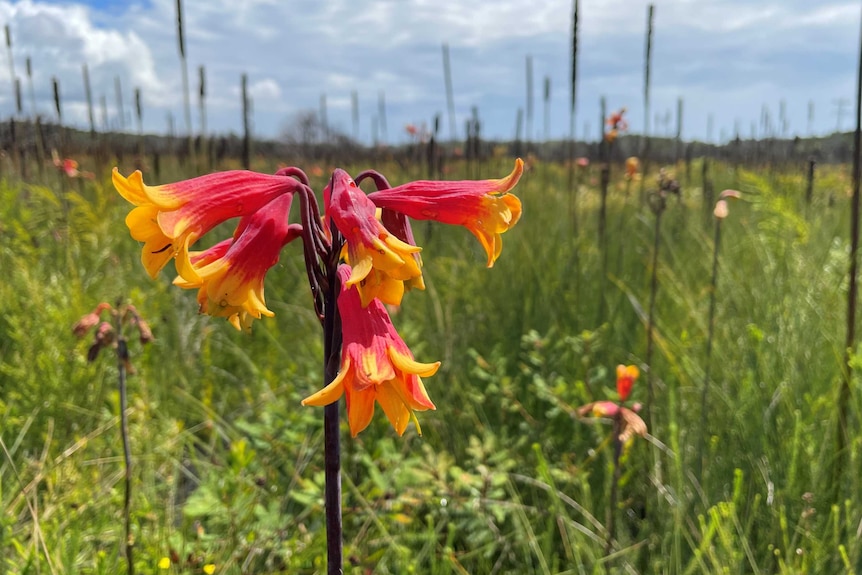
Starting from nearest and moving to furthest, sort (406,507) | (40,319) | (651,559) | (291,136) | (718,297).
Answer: (651,559), (406,507), (40,319), (718,297), (291,136)

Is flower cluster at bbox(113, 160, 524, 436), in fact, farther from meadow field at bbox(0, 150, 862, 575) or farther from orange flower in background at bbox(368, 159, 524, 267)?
meadow field at bbox(0, 150, 862, 575)

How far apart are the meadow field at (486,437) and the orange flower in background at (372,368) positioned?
567mm

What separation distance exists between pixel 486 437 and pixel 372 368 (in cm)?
115

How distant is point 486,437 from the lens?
1811 millimetres

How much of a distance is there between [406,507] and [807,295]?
1597mm

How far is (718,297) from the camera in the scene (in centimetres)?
261

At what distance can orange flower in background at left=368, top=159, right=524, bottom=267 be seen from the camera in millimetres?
811

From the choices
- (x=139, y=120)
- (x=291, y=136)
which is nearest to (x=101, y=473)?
(x=139, y=120)

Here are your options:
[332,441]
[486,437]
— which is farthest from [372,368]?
[486,437]

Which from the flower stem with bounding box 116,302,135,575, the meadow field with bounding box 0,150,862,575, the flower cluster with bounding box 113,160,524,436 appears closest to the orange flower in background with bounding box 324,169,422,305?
the flower cluster with bounding box 113,160,524,436

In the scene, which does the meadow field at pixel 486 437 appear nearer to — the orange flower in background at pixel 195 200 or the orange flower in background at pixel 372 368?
the orange flower in background at pixel 372 368

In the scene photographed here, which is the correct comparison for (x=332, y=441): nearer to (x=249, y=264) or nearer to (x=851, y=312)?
(x=249, y=264)

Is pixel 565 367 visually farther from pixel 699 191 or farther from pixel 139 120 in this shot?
pixel 699 191

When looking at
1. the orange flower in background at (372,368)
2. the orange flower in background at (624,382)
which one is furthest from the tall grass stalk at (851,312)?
the orange flower in background at (372,368)
